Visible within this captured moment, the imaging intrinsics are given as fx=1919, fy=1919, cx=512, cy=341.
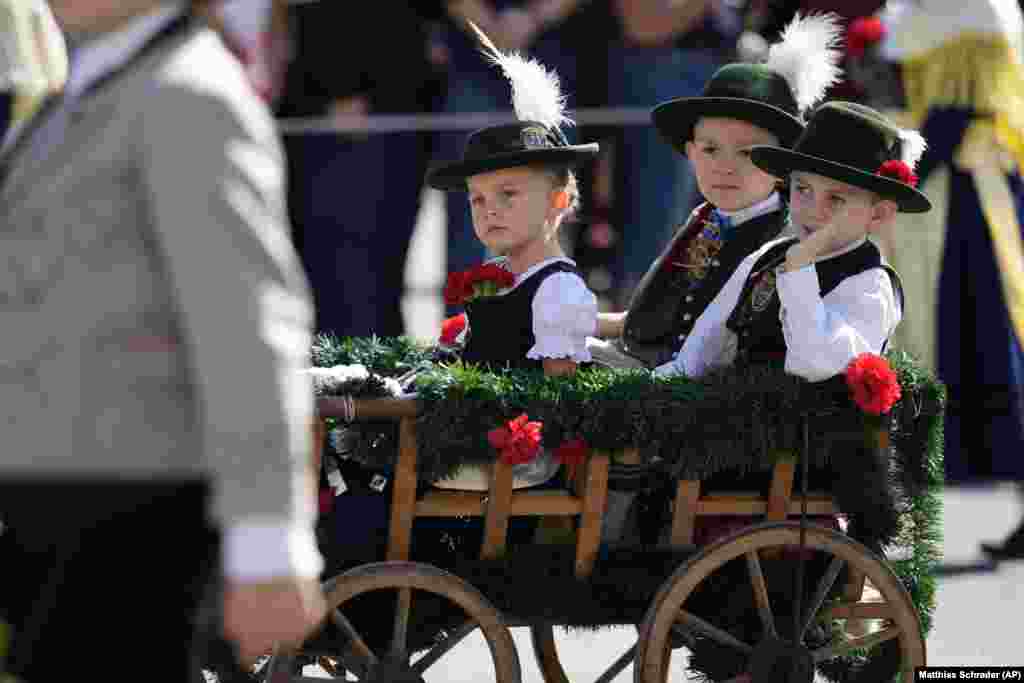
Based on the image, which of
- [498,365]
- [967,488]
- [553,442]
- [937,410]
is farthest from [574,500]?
[967,488]

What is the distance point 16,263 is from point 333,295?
547 cm

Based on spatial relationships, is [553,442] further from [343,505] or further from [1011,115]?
[1011,115]

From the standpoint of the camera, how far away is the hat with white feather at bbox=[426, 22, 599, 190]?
179 inches

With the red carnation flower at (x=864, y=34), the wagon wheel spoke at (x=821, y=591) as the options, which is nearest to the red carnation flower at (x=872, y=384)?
the wagon wheel spoke at (x=821, y=591)

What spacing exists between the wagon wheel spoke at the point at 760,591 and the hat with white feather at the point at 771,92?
1277 millimetres

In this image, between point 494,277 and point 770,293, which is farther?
point 494,277

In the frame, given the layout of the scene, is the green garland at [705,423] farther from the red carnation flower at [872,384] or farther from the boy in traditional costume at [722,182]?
the boy in traditional costume at [722,182]

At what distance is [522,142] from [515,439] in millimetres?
937

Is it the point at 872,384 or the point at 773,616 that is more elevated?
the point at 872,384

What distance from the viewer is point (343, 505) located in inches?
161

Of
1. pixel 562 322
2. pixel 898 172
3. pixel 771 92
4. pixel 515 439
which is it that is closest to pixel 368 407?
pixel 515 439

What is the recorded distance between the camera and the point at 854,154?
4.51 m

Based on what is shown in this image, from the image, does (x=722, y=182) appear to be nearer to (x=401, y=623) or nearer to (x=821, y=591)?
(x=821, y=591)

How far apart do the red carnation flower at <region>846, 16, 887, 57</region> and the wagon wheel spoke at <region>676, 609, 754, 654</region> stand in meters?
3.93
